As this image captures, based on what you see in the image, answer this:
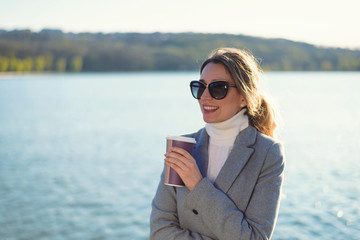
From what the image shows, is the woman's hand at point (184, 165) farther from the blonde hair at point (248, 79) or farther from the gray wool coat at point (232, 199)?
the blonde hair at point (248, 79)

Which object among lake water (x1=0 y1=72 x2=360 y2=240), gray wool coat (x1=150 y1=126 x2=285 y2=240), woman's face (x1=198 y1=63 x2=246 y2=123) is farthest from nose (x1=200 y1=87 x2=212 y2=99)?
lake water (x1=0 y1=72 x2=360 y2=240)

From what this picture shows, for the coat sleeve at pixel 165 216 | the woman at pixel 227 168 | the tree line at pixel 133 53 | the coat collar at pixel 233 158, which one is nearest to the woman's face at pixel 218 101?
the woman at pixel 227 168

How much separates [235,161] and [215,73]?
0.44 metres

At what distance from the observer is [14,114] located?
2400 cm

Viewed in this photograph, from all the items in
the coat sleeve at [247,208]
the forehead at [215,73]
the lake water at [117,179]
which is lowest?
the lake water at [117,179]

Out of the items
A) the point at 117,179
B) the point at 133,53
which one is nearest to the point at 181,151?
the point at 117,179

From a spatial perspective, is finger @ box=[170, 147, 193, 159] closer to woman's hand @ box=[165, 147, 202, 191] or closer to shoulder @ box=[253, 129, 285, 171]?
woman's hand @ box=[165, 147, 202, 191]

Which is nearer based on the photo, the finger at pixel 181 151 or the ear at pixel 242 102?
the finger at pixel 181 151

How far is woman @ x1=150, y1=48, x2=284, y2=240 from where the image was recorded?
5.83 ft

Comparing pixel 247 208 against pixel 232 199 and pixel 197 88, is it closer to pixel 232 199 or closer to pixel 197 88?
pixel 232 199

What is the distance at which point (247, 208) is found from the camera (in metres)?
1.83

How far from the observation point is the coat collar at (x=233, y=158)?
1.89 m

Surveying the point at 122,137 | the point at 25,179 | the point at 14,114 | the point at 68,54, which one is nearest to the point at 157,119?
the point at 122,137

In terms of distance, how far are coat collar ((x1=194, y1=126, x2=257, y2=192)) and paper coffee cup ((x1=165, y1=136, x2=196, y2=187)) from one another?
0.62 ft
